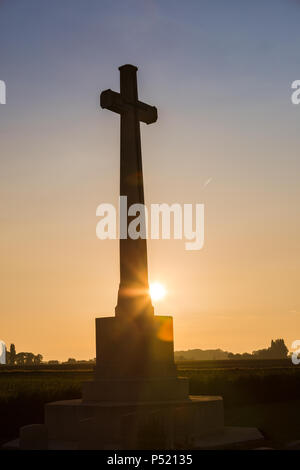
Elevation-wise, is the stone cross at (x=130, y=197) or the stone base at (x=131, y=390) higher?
the stone cross at (x=130, y=197)

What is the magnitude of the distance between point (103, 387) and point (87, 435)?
256 cm

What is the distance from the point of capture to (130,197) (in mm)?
18203

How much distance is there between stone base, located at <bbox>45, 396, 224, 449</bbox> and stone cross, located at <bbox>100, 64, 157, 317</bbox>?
123 inches

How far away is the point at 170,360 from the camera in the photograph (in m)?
18.0

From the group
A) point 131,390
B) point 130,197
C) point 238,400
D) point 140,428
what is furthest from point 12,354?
point 140,428

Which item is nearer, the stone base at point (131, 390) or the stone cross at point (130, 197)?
the stone base at point (131, 390)

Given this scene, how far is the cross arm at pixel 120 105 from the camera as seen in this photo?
733 inches

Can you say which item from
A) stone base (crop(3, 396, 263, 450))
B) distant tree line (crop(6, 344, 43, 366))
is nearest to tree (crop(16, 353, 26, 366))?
distant tree line (crop(6, 344, 43, 366))

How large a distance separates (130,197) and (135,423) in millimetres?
7407

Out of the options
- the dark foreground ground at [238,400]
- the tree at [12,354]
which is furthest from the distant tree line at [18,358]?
the dark foreground ground at [238,400]

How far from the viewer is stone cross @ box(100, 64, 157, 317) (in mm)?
17922

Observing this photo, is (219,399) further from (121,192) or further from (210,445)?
(121,192)

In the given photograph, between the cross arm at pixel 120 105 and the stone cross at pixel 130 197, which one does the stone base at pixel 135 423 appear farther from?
the cross arm at pixel 120 105

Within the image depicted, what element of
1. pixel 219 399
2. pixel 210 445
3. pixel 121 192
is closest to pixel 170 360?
pixel 219 399
